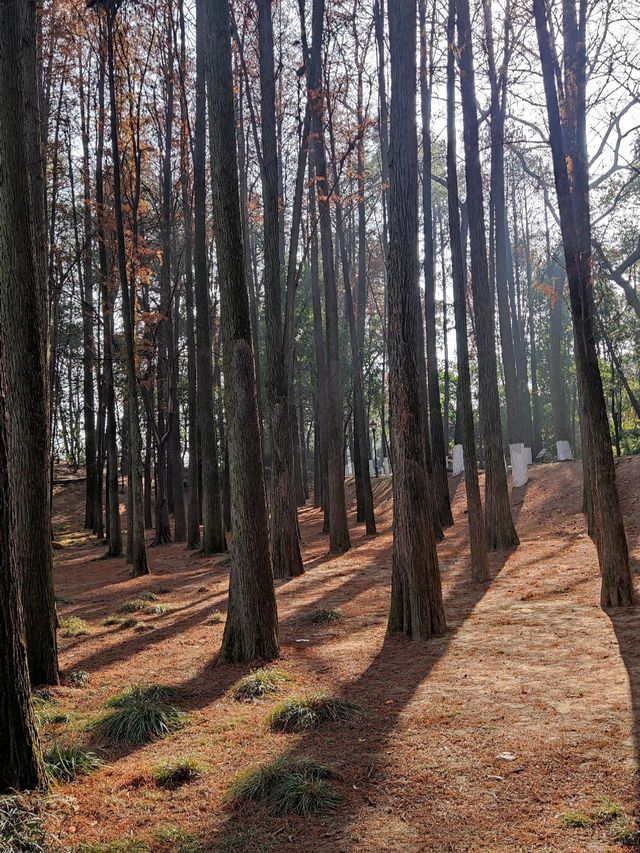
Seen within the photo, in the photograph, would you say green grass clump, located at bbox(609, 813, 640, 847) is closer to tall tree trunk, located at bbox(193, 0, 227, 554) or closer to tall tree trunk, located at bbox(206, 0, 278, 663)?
tall tree trunk, located at bbox(206, 0, 278, 663)

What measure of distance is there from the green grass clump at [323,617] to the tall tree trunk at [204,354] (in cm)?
896

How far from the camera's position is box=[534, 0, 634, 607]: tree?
→ 810 cm

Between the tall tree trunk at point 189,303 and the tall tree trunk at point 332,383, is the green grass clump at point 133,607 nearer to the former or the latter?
the tall tree trunk at point 332,383

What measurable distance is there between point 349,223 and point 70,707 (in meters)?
25.2

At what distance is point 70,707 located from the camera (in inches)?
240

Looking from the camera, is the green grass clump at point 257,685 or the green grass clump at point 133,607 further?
the green grass clump at point 133,607

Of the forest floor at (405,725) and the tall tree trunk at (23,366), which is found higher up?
the tall tree trunk at (23,366)

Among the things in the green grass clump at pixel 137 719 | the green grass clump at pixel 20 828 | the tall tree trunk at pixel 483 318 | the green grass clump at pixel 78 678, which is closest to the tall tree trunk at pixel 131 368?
the tall tree trunk at pixel 483 318

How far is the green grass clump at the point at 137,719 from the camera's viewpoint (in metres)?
5.24

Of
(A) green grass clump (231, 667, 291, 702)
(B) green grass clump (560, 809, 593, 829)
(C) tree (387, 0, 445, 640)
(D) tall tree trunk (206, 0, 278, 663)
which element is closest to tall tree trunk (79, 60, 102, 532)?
(D) tall tree trunk (206, 0, 278, 663)

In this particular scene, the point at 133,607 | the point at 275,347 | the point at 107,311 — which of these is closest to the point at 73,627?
the point at 133,607

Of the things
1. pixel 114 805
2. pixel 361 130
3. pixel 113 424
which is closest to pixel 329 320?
pixel 361 130

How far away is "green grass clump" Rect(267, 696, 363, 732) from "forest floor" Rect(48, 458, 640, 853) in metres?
0.14

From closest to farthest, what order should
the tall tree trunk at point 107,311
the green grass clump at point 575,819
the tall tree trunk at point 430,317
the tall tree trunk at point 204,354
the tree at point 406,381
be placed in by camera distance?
the green grass clump at point 575,819, the tree at point 406,381, the tall tree trunk at point 430,317, the tall tree trunk at point 204,354, the tall tree trunk at point 107,311
